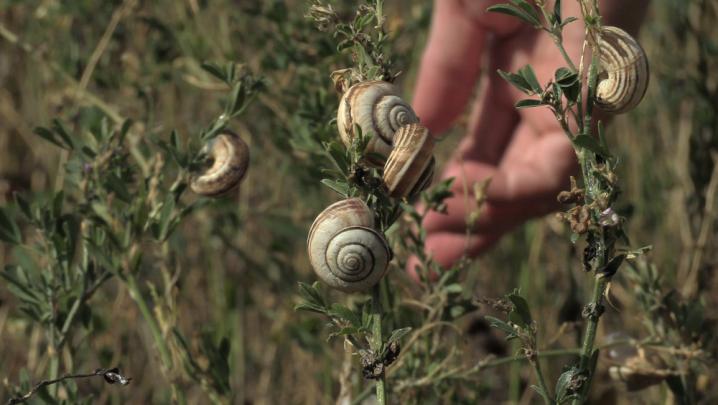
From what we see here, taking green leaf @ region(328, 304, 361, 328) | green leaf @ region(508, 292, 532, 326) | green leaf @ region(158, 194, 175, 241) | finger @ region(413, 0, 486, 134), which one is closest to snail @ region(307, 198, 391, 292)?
green leaf @ region(328, 304, 361, 328)

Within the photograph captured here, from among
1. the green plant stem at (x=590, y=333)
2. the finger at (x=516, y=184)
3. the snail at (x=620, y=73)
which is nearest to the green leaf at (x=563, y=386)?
the green plant stem at (x=590, y=333)

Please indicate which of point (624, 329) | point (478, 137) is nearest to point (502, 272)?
point (624, 329)

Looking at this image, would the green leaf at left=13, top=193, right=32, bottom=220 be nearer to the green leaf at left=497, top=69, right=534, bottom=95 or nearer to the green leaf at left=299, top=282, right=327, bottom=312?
the green leaf at left=299, top=282, right=327, bottom=312

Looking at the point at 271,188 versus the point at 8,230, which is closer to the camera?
the point at 8,230

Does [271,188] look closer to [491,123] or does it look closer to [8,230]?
[491,123]

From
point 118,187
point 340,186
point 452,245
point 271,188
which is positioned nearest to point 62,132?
point 118,187

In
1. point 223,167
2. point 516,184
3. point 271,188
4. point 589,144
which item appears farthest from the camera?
point 271,188

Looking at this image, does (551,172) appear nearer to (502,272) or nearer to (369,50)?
(369,50)
